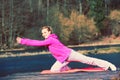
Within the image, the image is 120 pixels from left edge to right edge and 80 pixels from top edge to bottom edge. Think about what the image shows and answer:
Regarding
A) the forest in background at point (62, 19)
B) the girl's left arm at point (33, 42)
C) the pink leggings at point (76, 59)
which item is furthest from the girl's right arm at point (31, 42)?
the forest in background at point (62, 19)

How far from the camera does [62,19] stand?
3204 inches

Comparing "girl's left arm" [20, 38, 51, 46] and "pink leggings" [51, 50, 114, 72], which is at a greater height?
"girl's left arm" [20, 38, 51, 46]

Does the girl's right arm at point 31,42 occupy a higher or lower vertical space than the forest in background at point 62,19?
higher

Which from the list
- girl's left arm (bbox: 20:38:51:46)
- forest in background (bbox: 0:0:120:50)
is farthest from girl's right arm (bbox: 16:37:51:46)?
forest in background (bbox: 0:0:120:50)

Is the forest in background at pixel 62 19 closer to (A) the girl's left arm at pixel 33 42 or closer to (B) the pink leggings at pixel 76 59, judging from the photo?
(B) the pink leggings at pixel 76 59

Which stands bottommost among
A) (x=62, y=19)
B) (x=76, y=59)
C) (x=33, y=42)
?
(x=62, y=19)

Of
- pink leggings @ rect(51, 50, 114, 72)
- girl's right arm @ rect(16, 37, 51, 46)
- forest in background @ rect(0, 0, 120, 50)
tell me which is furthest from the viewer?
forest in background @ rect(0, 0, 120, 50)

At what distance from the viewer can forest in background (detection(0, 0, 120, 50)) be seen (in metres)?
77.2

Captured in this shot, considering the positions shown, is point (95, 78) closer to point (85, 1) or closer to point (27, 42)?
point (27, 42)

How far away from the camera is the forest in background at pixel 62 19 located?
77250mm

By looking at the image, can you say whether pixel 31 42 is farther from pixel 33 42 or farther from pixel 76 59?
pixel 76 59

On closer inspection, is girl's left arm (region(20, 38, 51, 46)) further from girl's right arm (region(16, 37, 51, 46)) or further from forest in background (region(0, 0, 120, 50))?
forest in background (region(0, 0, 120, 50))

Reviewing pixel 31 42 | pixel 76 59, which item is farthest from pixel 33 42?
pixel 76 59

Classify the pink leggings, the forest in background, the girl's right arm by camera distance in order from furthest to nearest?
the forest in background → the pink leggings → the girl's right arm
